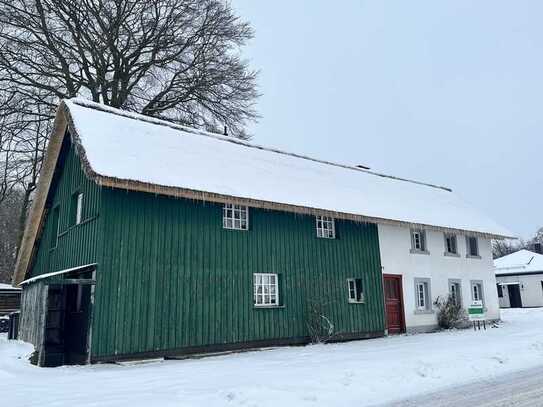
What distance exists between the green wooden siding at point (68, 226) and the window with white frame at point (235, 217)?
3589 mm

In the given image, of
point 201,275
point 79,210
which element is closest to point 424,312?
point 201,275

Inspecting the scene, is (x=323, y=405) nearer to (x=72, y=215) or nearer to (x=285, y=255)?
(x=285, y=255)

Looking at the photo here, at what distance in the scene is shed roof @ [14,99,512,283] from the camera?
38.8ft

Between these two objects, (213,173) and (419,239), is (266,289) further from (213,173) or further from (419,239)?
(419,239)

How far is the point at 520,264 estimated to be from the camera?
36719 mm

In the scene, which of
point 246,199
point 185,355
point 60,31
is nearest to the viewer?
point 185,355

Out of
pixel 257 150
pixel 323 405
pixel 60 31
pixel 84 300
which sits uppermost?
pixel 60 31

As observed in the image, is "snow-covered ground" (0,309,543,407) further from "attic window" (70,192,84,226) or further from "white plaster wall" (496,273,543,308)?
"white plaster wall" (496,273,543,308)

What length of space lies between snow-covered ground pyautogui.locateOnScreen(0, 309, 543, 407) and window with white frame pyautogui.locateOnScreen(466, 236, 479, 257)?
31.1 ft

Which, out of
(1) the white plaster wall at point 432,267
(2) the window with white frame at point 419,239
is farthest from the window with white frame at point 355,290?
(2) the window with white frame at point 419,239

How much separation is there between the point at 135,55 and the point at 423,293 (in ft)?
56.8

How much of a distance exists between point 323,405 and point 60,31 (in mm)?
20648

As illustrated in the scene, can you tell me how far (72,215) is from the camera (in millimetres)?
14086

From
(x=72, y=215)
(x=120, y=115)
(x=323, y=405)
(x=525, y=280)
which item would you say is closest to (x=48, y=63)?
(x=120, y=115)
